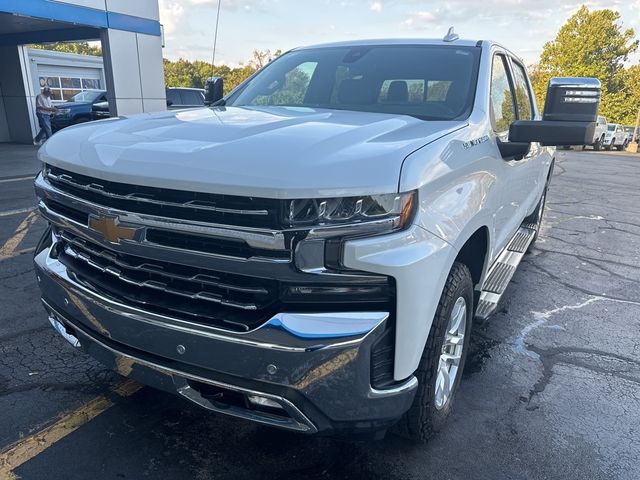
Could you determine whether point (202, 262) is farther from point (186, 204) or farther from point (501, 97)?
point (501, 97)

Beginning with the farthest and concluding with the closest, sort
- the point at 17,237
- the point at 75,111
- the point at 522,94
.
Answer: the point at 75,111 → the point at 17,237 → the point at 522,94

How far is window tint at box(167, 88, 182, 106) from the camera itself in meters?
16.7

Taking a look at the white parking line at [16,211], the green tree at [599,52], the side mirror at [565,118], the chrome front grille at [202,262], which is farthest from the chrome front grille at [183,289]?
the green tree at [599,52]

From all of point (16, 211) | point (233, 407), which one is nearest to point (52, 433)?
point (233, 407)

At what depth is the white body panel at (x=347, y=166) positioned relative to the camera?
186cm

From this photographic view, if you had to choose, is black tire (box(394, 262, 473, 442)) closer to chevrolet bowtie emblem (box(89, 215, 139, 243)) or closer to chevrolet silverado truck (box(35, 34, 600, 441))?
chevrolet silverado truck (box(35, 34, 600, 441))

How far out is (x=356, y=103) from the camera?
3.40 metres

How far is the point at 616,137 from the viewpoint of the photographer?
32.4m

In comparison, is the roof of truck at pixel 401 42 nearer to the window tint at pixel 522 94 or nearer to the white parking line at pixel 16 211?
the window tint at pixel 522 94

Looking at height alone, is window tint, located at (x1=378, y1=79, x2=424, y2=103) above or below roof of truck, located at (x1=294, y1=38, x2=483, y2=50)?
below

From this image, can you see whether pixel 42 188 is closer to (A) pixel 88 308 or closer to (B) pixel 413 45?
(A) pixel 88 308

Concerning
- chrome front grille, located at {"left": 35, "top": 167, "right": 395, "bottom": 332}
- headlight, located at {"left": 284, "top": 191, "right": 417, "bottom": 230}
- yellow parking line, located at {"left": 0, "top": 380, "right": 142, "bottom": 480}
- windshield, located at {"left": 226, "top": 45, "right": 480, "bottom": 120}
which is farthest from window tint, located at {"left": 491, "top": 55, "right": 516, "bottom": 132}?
yellow parking line, located at {"left": 0, "top": 380, "right": 142, "bottom": 480}

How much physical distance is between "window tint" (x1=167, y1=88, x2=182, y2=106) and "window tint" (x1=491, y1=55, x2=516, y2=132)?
1450cm

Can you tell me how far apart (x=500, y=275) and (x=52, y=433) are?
3168 millimetres
